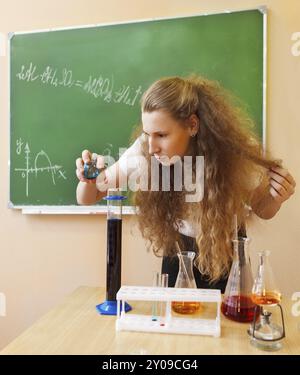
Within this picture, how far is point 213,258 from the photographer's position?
0.93 meters

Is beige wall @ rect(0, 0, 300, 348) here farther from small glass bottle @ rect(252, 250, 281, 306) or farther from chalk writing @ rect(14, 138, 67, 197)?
small glass bottle @ rect(252, 250, 281, 306)

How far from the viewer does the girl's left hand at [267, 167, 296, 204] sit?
878mm

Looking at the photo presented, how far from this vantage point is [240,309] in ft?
2.52

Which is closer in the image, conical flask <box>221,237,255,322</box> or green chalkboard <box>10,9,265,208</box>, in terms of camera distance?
conical flask <box>221,237,255,322</box>

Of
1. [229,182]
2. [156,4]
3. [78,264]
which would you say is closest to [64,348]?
[229,182]

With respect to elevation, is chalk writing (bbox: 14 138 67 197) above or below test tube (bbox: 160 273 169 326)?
above

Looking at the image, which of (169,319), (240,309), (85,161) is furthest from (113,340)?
(85,161)

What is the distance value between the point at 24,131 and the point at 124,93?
47 cm

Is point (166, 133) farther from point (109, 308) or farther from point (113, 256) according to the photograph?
point (109, 308)

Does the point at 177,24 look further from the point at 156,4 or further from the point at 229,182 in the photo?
the point at 229,182

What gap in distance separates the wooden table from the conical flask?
24 mm

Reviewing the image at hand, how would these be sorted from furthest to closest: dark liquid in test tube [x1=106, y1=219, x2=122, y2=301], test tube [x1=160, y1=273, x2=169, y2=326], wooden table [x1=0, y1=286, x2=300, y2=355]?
1. dark liquid in test tube [x1=106, y1=219, x2=122, y2=301]
2. test tube [x1=160, y1=273, x2=169, y2=326]
3. wooden table [x1=0, y1=286, x2=300, y2=355]

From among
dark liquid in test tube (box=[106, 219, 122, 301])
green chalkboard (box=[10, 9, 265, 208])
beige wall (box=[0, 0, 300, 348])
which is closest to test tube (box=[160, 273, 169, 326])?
dark liquid in test tube (box=[106, 219, 122, 301])

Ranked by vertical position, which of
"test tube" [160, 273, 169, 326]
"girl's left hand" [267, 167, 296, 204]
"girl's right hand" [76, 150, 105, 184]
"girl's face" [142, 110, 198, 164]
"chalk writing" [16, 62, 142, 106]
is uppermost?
"chalk writing" [16, 62, 142, 106]
